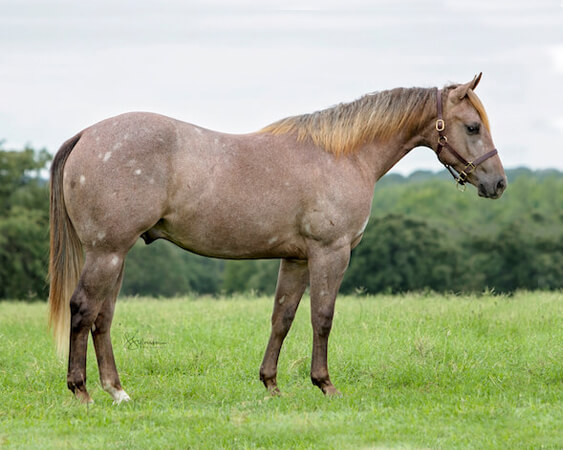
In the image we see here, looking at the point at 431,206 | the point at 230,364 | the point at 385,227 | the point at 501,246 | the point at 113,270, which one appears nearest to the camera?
the point at 113,270

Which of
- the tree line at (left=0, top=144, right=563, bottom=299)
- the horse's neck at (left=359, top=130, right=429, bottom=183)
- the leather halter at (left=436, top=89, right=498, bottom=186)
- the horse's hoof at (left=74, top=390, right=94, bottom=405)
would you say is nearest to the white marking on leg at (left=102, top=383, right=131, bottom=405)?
the horse's hoof at (left=74, top=390, right=94, bottom=405)

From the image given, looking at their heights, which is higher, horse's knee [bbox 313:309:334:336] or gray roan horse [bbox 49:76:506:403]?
gray roan horse [bbox 49:76:506:403]

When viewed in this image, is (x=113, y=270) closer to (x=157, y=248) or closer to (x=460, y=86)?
(x=460, y=86)

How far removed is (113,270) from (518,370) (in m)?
4.55

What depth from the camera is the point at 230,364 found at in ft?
29.9

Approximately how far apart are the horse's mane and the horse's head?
0.06 metres

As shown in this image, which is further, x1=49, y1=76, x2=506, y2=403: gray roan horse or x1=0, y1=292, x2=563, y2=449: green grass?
x1=49, y1=76, x2=506, y2=403: gray roan horse

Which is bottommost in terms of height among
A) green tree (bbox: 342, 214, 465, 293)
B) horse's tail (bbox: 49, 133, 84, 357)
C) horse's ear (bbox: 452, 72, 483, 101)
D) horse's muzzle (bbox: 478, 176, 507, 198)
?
green tree (bbox: 342, 214, 465, 293)

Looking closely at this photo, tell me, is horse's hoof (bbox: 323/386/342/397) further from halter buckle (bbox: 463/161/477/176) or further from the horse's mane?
halter buckle (bbox: 463/161/477/176)

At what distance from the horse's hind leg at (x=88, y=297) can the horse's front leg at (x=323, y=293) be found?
1859 millimetres

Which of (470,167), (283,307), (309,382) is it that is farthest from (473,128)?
(309,382)

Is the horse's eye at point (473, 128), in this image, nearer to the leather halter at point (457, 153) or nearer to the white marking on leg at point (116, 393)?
the leather halter at point (457, 153)

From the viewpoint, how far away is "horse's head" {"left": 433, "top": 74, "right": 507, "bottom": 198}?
7902mm

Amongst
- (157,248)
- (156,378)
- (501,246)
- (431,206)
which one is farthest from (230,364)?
(431,206)
